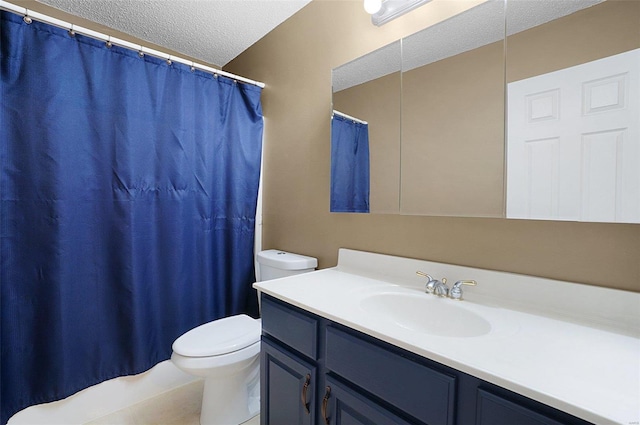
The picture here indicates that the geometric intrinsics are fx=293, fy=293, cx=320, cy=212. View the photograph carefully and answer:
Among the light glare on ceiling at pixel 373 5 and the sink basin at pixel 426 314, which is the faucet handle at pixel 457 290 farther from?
the light glare on ceiling at pixel 373 5

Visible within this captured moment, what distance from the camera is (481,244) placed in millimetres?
1135

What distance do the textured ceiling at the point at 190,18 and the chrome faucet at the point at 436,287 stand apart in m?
1.74

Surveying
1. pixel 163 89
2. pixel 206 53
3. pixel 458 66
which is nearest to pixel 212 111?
pixel 163 89

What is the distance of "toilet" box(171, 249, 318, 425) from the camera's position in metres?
1.41

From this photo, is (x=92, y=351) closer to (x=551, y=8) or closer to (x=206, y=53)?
(x=206, y=53)

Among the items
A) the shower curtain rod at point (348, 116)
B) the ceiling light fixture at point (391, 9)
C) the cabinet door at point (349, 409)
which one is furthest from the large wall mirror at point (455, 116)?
the cabinet door at point (349, 409)

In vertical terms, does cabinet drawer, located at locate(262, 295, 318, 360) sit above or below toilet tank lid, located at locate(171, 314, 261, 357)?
above

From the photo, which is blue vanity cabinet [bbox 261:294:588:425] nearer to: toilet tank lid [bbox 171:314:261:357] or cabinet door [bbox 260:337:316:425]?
cabinet door [bbox 260:337:316:425]

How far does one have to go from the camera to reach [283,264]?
A: 172cm

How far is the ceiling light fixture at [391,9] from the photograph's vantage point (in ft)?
4.17

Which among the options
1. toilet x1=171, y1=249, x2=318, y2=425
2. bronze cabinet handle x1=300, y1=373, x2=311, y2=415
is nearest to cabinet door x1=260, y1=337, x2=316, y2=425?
bronze cabinet handle x1=300, y1=373, x2=311, y2=415

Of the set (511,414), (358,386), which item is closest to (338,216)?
(358,386)

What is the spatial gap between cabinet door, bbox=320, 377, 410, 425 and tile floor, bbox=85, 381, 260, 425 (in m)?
0.90

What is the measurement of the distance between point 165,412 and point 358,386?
4.70ft
